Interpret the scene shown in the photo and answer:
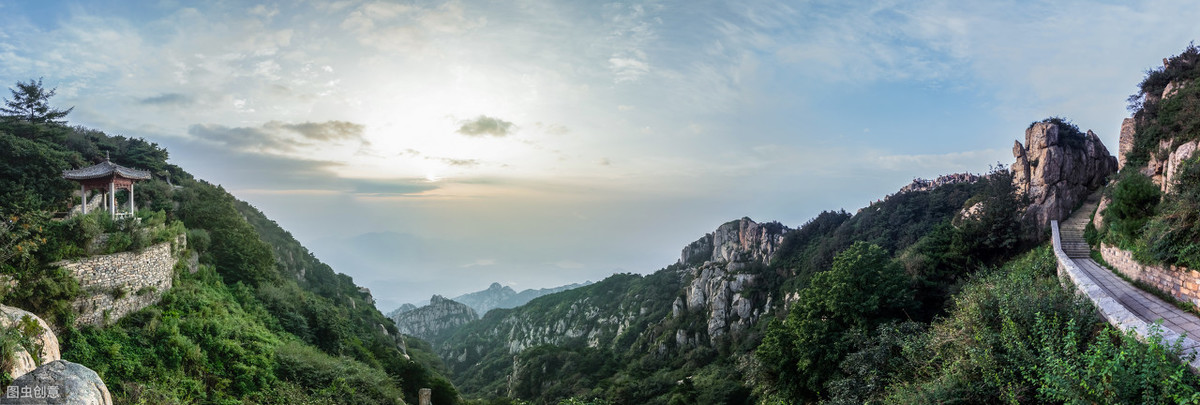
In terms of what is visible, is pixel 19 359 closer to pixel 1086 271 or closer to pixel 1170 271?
pixel 1170 271

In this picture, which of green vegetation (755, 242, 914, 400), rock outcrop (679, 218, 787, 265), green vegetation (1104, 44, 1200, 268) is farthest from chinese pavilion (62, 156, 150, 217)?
rock outcrop (679, 218, 787, 265)

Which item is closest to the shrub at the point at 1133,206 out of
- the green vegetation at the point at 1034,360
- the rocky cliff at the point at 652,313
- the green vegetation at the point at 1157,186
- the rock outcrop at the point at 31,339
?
the green vegetation at the point at 1157,186

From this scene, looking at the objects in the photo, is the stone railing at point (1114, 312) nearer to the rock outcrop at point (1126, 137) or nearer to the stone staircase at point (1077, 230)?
the stone staircase at point (1077, 230)

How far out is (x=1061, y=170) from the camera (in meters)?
21.8

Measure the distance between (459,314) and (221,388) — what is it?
83.2m

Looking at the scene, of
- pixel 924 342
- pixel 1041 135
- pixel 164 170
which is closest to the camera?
pixel 924 342

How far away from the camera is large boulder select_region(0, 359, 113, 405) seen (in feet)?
25.8

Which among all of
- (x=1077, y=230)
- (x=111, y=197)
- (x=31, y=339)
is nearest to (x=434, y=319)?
(x=111, y=197)

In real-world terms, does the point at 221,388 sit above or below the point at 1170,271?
below

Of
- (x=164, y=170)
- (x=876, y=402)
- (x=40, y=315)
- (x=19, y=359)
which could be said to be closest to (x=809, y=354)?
(x=876, y=402)

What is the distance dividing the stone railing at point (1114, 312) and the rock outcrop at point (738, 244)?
3189cm

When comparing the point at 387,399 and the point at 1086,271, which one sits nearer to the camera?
the point at 1086,271

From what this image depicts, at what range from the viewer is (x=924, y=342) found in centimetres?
1145

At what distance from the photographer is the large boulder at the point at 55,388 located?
787cm
